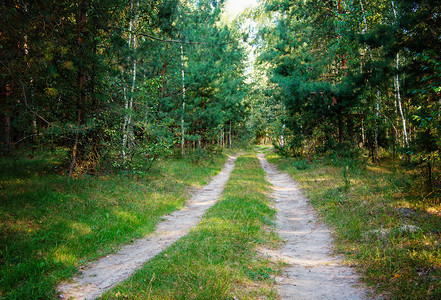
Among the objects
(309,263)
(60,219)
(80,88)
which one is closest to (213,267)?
(309,263)

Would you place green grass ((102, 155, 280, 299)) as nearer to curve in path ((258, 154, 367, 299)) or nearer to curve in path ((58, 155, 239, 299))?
curve in path ((258, 154, 367, 299))

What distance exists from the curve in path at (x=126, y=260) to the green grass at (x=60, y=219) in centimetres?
24

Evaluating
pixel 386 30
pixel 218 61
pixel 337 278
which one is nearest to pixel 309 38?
pixel 218 61

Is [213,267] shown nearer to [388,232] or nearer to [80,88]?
[388,232]

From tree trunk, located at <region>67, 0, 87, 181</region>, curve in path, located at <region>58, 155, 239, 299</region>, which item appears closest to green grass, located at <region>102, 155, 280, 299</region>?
curve in path, located at <region>58, 155, 239, 299</region>

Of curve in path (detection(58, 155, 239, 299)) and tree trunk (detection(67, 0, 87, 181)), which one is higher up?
tree trunk (detection(67, 0, 87, 181))

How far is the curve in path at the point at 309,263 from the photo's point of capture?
3748 mm

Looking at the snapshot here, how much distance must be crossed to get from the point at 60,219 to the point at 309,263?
5.66 metres

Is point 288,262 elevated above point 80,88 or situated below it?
below

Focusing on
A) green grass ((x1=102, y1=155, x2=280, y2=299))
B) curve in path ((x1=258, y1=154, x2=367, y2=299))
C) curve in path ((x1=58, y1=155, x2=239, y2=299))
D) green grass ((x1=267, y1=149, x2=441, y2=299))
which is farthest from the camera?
curve in path ((x1=58, y1=155, x2=239, y2=299))

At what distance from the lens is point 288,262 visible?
497 cm

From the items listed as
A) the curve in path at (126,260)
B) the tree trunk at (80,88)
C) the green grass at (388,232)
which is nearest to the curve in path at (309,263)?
the green grass at (388,232)

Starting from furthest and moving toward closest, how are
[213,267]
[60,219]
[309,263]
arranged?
[60,219], [309,263], [213,267]

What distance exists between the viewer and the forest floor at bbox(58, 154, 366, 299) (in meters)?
3.84
